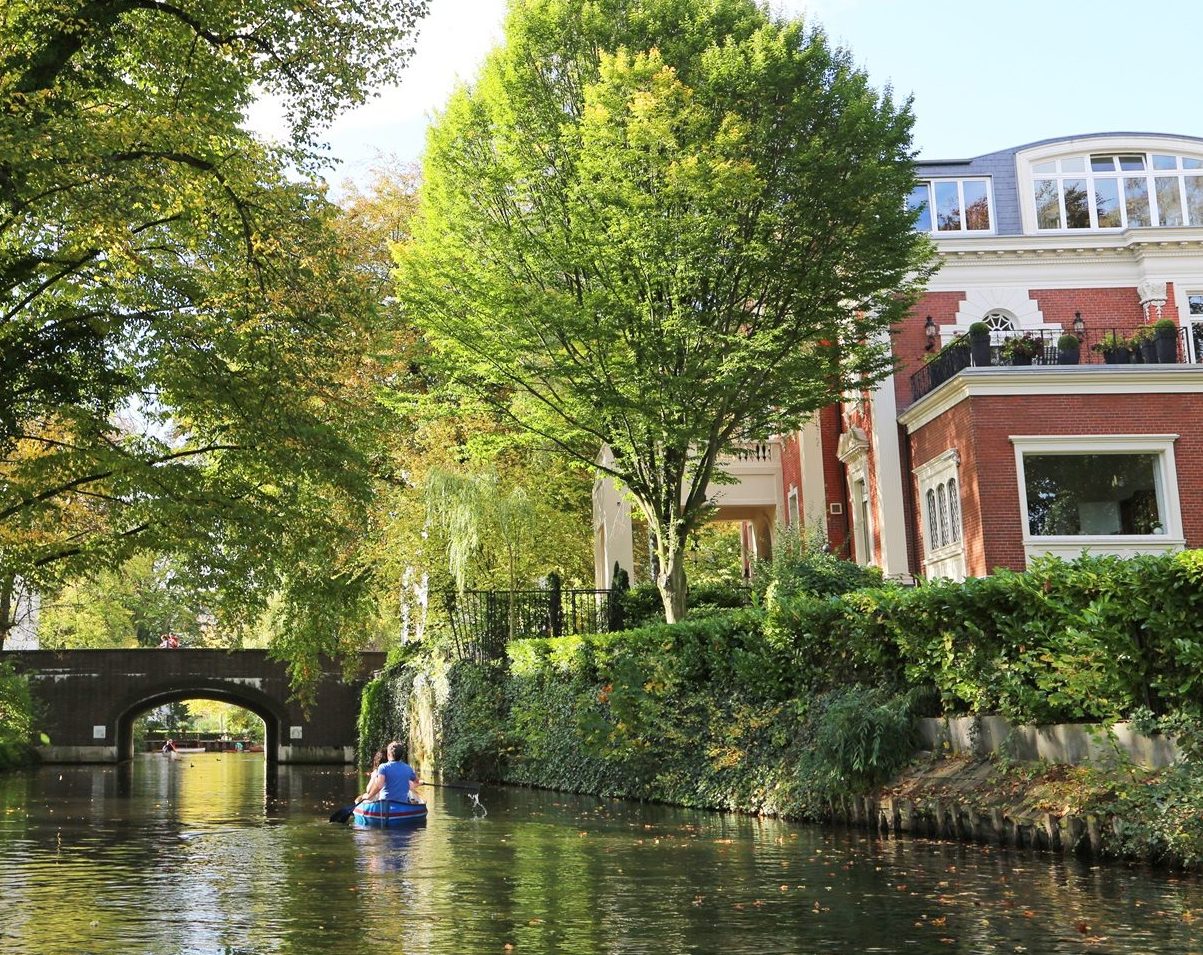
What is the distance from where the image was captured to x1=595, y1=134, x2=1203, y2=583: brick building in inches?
1001

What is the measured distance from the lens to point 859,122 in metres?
21.5

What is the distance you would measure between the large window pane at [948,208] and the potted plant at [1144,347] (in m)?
6.74

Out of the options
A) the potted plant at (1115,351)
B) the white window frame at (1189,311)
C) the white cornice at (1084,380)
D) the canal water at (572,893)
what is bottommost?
the canal water at (572,893)

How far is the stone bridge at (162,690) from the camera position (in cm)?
4969

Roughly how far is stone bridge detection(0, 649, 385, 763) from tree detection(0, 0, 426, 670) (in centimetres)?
3100

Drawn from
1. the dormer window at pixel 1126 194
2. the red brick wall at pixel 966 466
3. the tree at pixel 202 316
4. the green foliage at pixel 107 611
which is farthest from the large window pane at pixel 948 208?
the green foliage at pixel 107 611

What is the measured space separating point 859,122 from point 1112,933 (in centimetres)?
1621

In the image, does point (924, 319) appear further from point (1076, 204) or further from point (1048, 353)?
point (1076, 204)

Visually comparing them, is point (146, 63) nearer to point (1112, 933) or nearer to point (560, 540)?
point (1112, 933)

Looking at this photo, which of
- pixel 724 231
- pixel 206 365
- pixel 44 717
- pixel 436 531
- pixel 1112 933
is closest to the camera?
pixel 1112 933

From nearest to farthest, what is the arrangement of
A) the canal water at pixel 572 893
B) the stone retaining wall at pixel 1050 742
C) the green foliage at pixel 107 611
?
1. the canal water at pixel 572 893
2. the stone retaining wall at pixel 1050 742
3. the green foliage at pixel 107 611

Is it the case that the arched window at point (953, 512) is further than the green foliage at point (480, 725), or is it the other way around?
the green foliage at point (480, 725)

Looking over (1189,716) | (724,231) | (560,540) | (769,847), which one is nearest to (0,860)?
(769,847)

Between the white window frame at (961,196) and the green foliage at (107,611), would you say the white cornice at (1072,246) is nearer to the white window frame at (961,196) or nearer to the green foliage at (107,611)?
the white window frame at (961,196)
